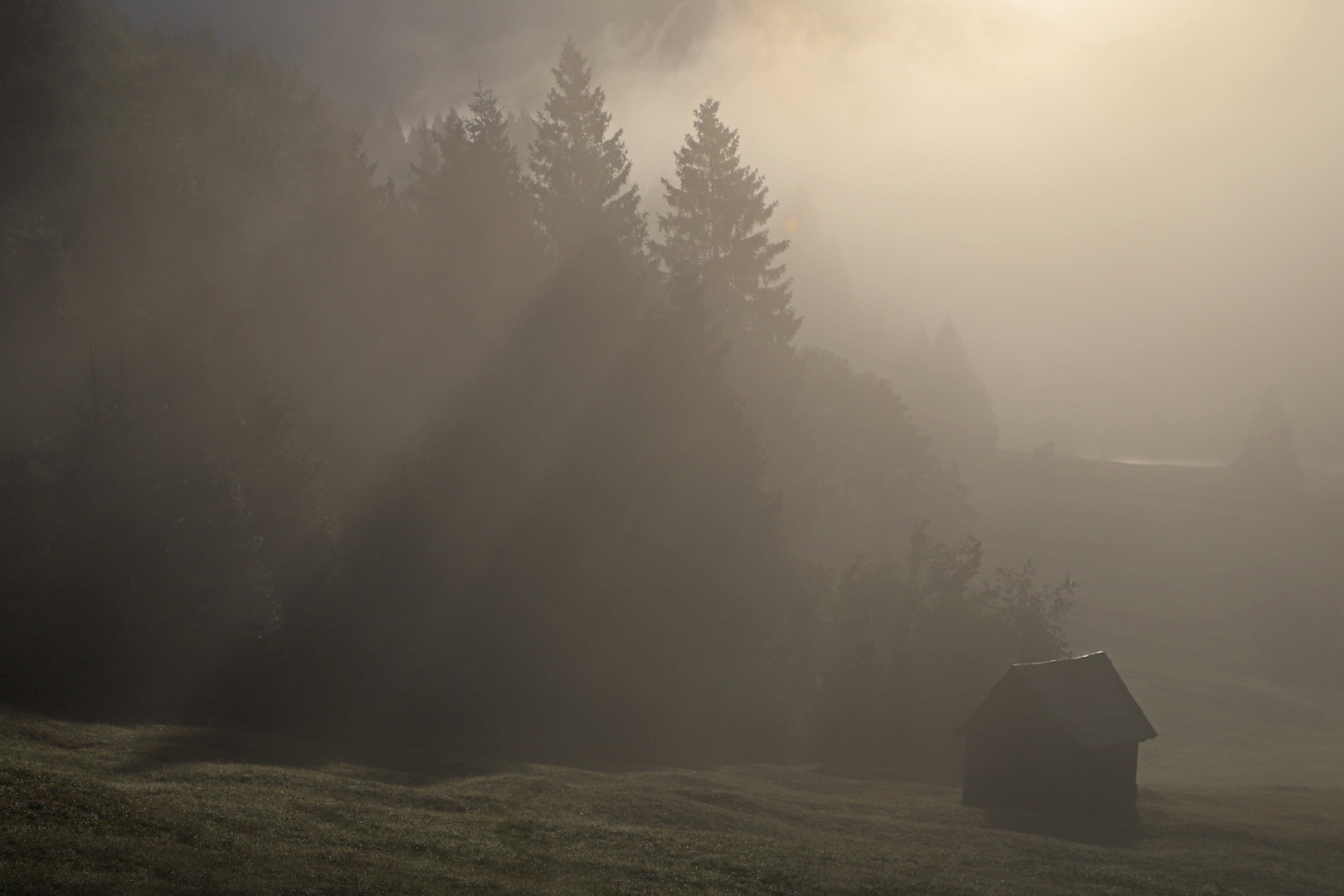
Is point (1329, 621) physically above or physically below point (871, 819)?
above

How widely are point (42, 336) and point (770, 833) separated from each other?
A: 130 ft

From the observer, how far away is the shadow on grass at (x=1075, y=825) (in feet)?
126

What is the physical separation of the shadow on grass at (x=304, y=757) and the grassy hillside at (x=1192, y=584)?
49084 mm

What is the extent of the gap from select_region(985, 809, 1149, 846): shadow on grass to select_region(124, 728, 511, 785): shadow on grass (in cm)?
2062

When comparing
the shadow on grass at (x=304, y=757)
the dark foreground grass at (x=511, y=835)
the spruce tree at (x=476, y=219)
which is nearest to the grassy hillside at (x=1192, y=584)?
the dark foreground grass at (x=511, y=835)

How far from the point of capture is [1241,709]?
8519 centimetres

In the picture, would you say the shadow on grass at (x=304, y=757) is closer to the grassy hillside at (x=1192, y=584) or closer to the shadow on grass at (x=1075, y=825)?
the shadow on grass at (x=1075, y=825)

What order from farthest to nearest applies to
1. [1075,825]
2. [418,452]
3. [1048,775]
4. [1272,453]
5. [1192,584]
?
1. [1272,453]
2. [1192,584]
3. [418,452]
4. [1048,775]
5. [1075,825]

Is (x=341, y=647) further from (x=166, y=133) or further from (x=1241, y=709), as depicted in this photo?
(x=1241, y=709)

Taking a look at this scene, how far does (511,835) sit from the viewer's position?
82.9 ft

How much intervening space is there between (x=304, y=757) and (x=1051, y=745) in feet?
104

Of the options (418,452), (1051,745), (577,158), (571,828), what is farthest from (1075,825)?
(577,158)

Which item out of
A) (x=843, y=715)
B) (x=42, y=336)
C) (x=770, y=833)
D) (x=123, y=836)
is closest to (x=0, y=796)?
(x=123, y=836)

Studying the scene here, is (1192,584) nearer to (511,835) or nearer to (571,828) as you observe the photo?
(571,828)
